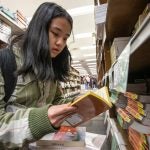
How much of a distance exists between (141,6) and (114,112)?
1.15m

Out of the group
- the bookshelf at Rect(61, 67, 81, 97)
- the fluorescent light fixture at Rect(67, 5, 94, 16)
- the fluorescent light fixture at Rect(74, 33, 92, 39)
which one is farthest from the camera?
the fluorescent light fixture at Rect(74, 33, 92, 39)

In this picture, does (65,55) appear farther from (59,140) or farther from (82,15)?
(82,15)

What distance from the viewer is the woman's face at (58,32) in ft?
4.02

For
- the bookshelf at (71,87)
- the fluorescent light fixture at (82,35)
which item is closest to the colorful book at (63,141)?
the bookshelf at (71,87)

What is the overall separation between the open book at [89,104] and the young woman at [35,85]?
4 centimetres

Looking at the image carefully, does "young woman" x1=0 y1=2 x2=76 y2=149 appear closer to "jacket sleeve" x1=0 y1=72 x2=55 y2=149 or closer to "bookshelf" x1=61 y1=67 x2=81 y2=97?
"jacket sleeve" x1=0 y1=72 x2=55 y2=149

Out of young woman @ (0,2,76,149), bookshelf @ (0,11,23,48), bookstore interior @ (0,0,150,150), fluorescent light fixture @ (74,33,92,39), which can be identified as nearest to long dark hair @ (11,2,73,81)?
young woman @ (0,2,76,149)

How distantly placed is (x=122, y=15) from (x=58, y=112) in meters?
0.90

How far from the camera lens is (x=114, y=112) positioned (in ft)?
7.12

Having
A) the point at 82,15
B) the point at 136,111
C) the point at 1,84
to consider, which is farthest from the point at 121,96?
the point at 82,15

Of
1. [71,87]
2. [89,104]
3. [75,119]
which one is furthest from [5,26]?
[71,87]

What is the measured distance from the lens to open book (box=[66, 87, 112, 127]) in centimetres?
71

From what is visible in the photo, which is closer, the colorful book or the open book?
the open book

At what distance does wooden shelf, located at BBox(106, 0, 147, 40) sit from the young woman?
0.89ft
